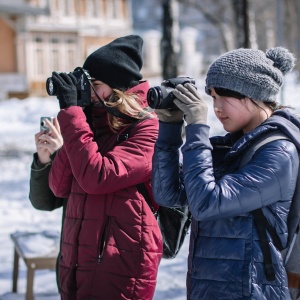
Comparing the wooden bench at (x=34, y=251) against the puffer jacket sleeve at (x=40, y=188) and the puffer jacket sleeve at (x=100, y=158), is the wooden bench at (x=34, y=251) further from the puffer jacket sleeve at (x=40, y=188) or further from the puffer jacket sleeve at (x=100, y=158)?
the puffer jacket sleeve at (x=100, y=158)

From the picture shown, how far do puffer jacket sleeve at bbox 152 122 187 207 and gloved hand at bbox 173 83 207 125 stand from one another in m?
0.14

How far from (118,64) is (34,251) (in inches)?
82.8

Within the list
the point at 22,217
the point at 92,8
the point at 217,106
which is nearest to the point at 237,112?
the point at 217,106

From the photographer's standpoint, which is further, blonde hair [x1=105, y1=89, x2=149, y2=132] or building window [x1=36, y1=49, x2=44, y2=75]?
building window [x1=36, y1=49, x2=44, y2=75]

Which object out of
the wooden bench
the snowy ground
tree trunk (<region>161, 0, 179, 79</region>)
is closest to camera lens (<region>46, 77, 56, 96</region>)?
the wooden bench

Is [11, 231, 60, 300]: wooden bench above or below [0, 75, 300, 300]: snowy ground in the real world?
above

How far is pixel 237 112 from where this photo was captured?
2422mm

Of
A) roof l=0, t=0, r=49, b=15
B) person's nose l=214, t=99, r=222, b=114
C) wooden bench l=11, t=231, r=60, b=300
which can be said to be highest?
roof l=0, t=0, r=49, b=15

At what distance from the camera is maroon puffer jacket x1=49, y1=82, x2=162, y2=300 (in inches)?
111

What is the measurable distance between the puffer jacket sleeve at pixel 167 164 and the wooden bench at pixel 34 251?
229cm

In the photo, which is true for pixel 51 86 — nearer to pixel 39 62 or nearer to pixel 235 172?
pixel 235 172

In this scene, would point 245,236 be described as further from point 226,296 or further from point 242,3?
point 242,3

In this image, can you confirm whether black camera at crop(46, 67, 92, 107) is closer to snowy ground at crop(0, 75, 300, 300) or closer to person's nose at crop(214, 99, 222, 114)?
person's nose at crop(214, 99, 222, 114)

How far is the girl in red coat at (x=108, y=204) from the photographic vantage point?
282 cm
